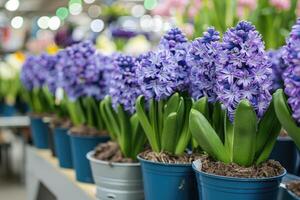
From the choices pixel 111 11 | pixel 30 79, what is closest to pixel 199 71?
pixel 30 79

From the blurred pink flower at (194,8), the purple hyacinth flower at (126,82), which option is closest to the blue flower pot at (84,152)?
the purple hyacinth flower at (126,82)

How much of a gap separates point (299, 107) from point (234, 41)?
0.20 m

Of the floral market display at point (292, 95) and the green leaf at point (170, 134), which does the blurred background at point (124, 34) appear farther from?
the floral market display at point (292, 95)

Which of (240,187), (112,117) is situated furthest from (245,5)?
(240,187)

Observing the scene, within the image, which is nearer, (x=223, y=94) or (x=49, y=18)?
(x=223, y=94)

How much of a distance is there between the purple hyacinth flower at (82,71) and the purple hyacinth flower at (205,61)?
1.92 feet

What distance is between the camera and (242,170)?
903 millimetres

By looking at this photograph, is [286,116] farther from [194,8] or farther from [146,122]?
[194,8]

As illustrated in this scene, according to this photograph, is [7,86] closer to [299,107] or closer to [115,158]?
[115,158]

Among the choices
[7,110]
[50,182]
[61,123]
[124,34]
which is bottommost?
[50,182]

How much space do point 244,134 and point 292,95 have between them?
165mm

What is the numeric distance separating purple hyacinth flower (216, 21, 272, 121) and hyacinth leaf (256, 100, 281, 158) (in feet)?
0.06

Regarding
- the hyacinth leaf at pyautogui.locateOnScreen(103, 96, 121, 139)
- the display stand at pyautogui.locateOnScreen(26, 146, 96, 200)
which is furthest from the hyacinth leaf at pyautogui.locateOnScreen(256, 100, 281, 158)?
the display stand at pyautogui.locateOnScreen(26, 146, 96, 200)

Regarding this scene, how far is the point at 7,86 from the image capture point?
3.50 metres
